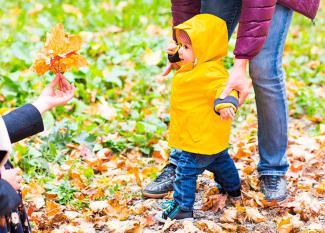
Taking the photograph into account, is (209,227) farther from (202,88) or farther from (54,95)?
(54,95)

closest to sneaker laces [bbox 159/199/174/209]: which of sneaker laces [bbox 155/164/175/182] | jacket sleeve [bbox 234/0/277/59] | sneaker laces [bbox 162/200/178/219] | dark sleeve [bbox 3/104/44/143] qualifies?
sneaker laces [bbox 162/200/178/219]

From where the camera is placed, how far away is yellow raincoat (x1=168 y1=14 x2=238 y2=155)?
2760 mm

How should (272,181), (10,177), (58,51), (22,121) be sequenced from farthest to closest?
(272,181) → (58,51) → (22,121) → (10,177)

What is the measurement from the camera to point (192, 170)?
2.94 m

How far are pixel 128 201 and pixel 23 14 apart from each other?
3406 millimetres

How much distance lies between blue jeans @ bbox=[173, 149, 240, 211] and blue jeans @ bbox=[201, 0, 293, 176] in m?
0.29

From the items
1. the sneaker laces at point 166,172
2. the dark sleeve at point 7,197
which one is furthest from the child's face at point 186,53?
the dark sleeve at point 7,197

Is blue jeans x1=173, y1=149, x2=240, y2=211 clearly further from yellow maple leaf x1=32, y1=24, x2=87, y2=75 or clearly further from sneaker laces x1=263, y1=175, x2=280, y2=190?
yellow maple leaf x1=32, y1=24, x2=87, y2=75

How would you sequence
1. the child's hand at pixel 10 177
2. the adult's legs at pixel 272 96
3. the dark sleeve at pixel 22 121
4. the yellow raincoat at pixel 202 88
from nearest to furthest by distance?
1. the child's hand at pixel 10 177
2. the dark sleeve at pixel 22 121
3. the yellow raincoat at pixel 202 88
4. the adult's legs at pixel 272 96

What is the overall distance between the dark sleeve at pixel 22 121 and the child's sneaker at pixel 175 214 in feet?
2.92

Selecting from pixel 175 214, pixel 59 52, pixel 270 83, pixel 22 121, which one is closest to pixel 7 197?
pixel 22 121

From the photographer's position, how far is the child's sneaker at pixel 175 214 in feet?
9.89

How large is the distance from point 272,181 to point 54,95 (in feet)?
4.59

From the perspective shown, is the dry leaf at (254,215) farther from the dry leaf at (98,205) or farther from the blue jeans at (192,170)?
the dry leaf at (98,205)
